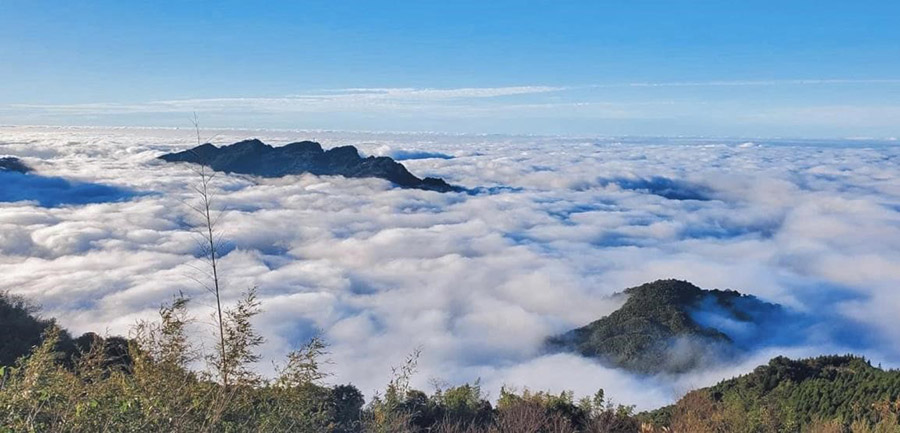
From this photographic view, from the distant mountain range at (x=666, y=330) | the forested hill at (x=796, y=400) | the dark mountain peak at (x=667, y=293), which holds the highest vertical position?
the forested hill at (x=796, y=400)

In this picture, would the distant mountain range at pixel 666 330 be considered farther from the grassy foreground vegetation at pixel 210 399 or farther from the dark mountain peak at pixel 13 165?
the dark mountain peak at pixel 13 165

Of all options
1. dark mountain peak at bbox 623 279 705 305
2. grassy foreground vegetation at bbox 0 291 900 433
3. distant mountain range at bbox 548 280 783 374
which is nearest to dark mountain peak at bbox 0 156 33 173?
distant mountain range at bbox 548 280 783 374

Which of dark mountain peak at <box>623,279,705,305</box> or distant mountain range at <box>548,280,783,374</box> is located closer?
distant mountain range at <box>548,280,783,374</box>

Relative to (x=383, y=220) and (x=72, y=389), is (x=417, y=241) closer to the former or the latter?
(x=383, y=220)

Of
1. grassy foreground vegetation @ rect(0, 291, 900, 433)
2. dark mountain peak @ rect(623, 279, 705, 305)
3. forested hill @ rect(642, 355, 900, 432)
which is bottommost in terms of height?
dark mountain peak @ rect(623, 279, 705, 305)

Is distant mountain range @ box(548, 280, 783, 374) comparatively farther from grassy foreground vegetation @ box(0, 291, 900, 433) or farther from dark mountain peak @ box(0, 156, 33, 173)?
dark mountain peak @ box(0, 156, 33, 173)

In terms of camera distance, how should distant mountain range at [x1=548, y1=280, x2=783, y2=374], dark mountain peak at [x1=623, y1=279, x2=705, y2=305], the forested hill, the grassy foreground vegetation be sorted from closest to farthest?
the grassy foreground vegetation, the forested hill, distant mountain range at [x1=548, y1=280, x2=783, y2=374], dark mountain peak at [x1=623, y1=279, x2=705, y2=305]

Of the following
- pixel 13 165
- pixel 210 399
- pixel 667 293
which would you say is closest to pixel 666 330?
pixel 667 293

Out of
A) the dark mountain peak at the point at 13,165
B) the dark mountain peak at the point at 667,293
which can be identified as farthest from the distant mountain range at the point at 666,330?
the dark mountain peak at the point at 13,165
